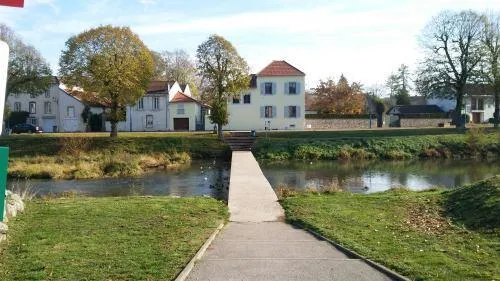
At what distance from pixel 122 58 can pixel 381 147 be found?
2206 cm

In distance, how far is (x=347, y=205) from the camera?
534 inches

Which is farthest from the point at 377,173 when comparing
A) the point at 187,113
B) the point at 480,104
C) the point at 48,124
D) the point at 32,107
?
the point at 480,104

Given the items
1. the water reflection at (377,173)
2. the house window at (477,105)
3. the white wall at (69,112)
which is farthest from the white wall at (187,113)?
the house window at (477,105)

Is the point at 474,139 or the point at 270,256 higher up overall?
the point at 474,139

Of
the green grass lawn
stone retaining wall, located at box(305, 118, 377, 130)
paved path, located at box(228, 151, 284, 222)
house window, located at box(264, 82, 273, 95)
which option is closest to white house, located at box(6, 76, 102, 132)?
house window, located at box(264, 82, 273, 95)

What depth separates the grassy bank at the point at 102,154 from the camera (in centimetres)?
2819

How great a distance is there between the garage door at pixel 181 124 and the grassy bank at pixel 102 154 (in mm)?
14314

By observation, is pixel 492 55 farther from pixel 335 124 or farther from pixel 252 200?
pixel 252 200

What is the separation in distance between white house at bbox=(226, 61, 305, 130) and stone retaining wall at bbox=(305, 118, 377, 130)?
3146mm

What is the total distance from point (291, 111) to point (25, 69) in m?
28.0

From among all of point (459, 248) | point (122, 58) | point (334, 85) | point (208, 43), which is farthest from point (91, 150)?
point (334, 85)

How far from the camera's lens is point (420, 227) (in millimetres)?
10273

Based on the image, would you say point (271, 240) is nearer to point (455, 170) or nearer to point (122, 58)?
point (455, 170)

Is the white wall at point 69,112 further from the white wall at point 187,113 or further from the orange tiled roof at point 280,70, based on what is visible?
the orange tiled roof at point 280,70
